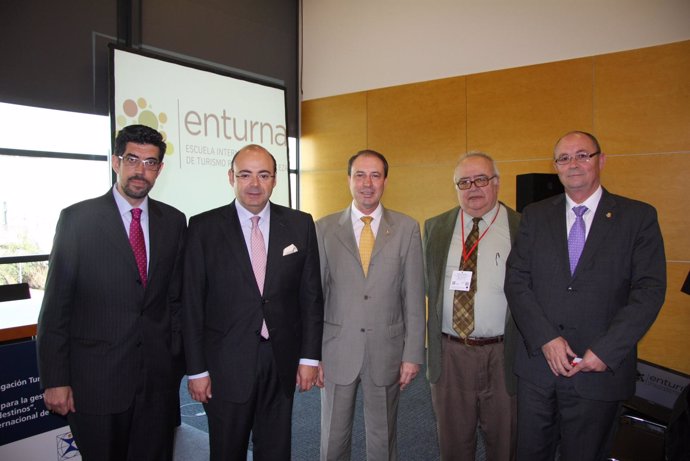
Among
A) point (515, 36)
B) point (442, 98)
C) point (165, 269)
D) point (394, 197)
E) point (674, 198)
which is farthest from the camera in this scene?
point (394, 197)

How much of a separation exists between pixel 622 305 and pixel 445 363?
0.89 meters

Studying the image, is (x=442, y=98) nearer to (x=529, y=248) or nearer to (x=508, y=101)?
(x=508, y=101)

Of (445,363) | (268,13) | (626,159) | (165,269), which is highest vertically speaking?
(268,13)

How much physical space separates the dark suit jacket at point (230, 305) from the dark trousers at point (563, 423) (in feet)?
3.61

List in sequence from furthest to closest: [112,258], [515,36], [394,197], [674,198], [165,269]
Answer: [394,197]
[515,36]
[674,198]
[165,269]
[112,258]

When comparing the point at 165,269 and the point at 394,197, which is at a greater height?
the point at 394,197

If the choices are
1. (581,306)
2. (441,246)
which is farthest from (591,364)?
(441,246)

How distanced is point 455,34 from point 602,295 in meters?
4.31

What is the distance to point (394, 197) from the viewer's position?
6.06 meters

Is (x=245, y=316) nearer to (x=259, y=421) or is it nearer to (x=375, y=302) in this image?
(x=259, y=421)

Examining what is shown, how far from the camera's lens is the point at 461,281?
2.42m

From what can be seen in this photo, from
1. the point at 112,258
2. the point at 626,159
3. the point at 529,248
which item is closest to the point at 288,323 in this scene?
the point at 112,258

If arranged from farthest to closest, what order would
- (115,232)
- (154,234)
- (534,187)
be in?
(534,187) → (154,234) → (115,232)

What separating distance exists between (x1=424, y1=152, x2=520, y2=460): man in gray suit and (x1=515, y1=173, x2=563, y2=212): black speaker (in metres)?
1.47
